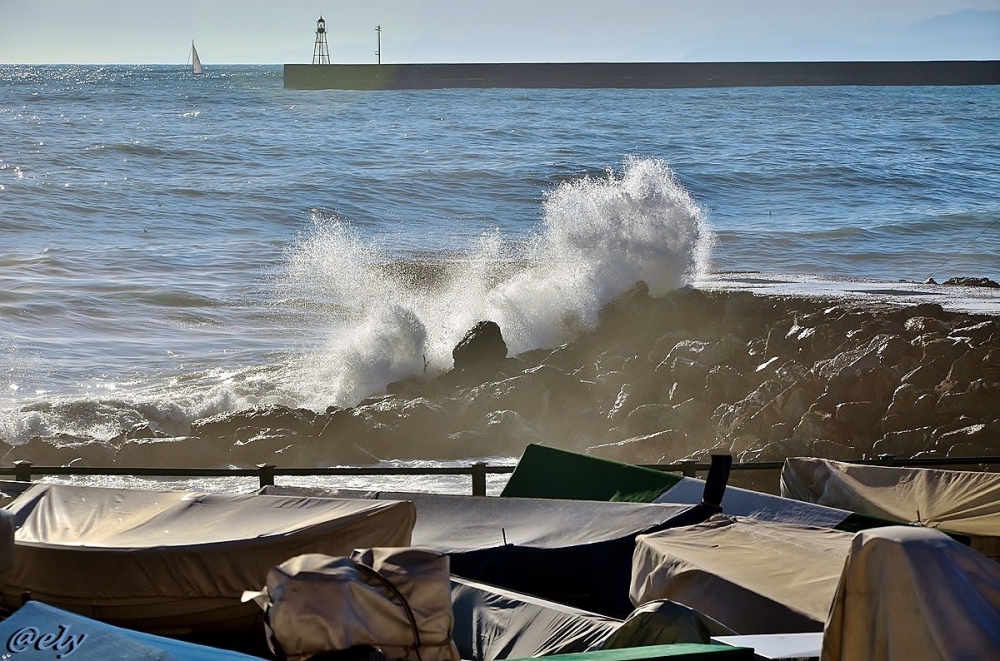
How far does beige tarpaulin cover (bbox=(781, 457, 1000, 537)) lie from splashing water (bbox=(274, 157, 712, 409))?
11.3 meters

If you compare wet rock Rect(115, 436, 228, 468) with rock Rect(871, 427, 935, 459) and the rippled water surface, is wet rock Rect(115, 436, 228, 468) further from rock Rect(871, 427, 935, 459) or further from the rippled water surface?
rock Rect(871, 427, 935, 459)

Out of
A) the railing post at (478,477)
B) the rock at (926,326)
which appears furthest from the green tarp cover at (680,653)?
the rock at (926,326)

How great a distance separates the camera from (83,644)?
3043mm

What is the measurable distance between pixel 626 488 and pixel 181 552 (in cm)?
249

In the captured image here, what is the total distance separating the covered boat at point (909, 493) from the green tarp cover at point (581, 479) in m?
0.84

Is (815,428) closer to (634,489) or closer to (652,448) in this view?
(652,448)

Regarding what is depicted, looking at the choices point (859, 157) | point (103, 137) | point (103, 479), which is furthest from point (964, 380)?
point (103, 137)

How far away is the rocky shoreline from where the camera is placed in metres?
11.3

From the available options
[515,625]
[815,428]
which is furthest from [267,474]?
[815,428]

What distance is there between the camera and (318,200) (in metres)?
42.5

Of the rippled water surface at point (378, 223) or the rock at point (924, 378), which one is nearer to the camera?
the rock at point (924, 378)

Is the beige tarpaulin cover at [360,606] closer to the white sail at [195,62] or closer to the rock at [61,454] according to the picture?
the rock at [61,454]

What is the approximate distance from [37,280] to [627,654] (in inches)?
1077

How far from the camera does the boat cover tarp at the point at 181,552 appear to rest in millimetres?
4508
